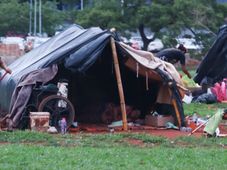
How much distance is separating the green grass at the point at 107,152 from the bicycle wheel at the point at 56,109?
93 cm

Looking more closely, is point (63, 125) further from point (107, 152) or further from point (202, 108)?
point (202, 108)

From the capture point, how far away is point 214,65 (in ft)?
76.8

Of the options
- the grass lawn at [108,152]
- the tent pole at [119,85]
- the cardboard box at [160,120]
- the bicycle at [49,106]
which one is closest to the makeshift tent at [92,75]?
the tent pole at [119,85]

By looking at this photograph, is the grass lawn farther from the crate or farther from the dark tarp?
the dark tarp

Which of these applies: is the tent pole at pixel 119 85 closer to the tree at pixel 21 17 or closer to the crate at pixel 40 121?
the crate at pixel 40 121

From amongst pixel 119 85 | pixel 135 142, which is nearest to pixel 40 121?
pixel 119 85

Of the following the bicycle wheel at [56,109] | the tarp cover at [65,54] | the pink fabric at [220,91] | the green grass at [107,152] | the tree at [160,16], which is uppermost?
the tree at [160,16]

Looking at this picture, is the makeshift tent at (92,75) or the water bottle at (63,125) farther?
the makeshift tent at (92,75)

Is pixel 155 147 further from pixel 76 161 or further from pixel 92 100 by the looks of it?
pixel 92 100

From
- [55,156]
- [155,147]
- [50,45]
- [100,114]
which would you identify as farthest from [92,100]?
[55,156]

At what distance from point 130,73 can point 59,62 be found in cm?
208

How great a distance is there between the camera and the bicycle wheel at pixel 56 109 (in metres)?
14.2

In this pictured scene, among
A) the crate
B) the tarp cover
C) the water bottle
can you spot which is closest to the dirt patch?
the water bottle

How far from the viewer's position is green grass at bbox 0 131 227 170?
9.92 m
